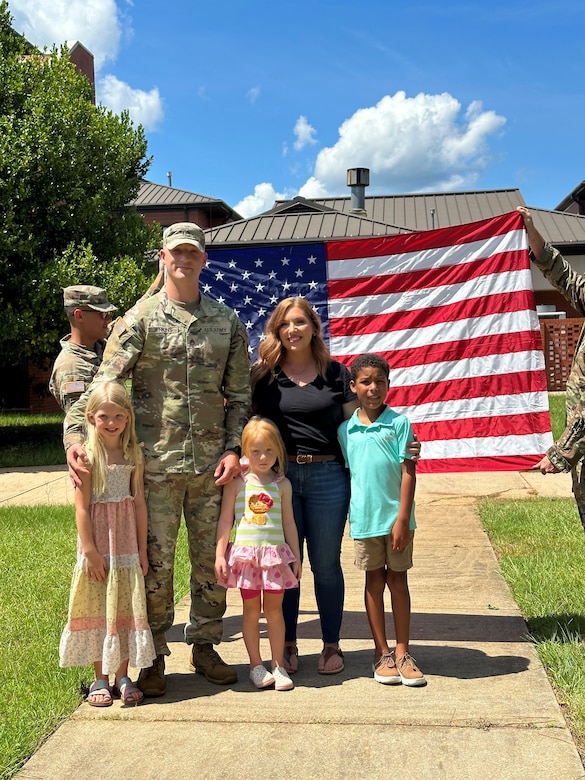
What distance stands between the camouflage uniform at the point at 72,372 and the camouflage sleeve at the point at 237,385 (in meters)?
0.95

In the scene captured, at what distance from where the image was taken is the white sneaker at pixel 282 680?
4.13 meters

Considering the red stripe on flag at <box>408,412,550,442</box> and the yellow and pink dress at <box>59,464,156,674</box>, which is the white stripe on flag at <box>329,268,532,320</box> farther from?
the yellow and pink dress at <box>59,464,156,674</box>

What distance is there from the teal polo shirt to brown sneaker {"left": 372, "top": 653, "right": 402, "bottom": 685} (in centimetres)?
61

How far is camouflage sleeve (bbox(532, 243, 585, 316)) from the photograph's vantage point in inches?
180

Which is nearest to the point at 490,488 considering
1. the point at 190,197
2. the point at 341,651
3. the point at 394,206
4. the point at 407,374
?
the point at 407,374

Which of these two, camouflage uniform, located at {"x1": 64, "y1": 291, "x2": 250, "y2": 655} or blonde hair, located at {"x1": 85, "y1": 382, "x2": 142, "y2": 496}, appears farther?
camouflage uniform, located at {"x1": 64, "y1": 291, "x2": 250, "y2": 655}

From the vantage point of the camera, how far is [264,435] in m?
4.18

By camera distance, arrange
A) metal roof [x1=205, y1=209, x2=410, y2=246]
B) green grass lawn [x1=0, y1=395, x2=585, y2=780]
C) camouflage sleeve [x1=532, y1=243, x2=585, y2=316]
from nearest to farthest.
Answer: green grass lawn [x1=0, y1=395, x2=585, y2=780] → camouflage sleeve [x1=532, y1=243, x2=585, y2=316] → metal roof [x1=205, y1=209, x2=410, y2=246]

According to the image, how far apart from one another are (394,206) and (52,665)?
30821mm

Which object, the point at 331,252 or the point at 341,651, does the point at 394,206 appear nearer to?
the point at 331,252

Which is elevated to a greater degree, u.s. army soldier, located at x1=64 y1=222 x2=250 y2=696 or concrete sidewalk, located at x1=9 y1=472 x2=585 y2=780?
u.s. army soldier, located at x1=64 y1=222 x2=250 y2=696

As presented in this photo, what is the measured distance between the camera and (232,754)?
344 cm

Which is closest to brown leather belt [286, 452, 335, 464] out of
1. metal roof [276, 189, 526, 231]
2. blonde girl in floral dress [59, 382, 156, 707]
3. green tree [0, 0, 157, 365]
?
blonde girl in floral dress [59, 382, 156, 707]

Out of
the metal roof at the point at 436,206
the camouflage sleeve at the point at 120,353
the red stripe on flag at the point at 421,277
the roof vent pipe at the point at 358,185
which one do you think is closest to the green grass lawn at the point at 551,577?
the red stripe on flag at the point at 421,277
